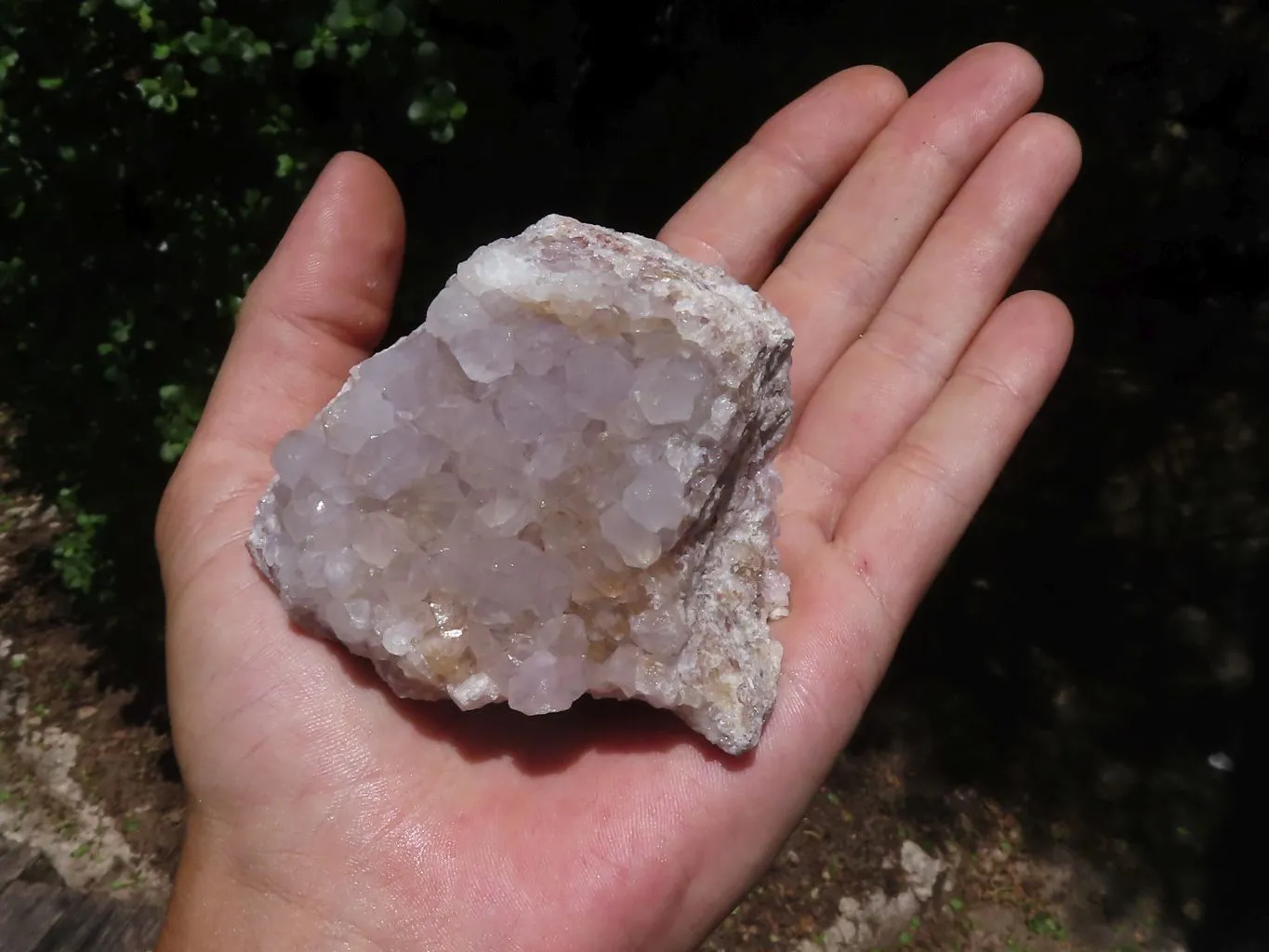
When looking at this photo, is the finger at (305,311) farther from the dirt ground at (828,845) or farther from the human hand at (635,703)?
the dirt ground at (828,845)

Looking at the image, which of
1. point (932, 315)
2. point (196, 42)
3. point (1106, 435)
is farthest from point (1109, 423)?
point (196, 42)

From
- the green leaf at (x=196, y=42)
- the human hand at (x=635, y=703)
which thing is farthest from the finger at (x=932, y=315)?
the green leaf at (x=196, y=42)

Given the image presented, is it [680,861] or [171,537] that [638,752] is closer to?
[680,861]

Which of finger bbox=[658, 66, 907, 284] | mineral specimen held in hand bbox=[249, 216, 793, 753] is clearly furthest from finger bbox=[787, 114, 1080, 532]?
mineral specimen held in hand bbox=[249, 216, 793, 753]

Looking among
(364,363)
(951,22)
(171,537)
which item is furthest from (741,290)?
(951,22)

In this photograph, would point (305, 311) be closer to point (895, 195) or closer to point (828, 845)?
point (895, 195)

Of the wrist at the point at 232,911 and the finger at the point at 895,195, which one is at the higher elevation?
the finger at the point at 895,195

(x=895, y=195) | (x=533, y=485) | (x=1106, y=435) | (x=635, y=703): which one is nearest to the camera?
(x=533, y=485)
